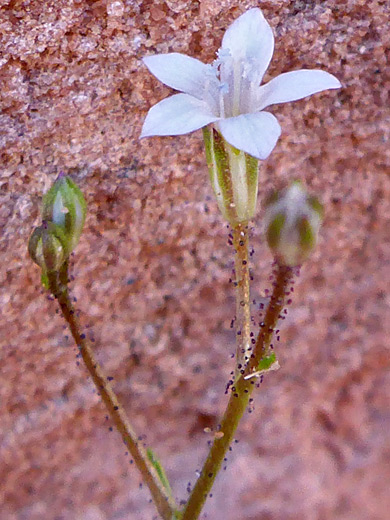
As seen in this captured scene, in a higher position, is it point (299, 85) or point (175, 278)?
point (299, 85)

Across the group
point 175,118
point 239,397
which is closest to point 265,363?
point 239,397

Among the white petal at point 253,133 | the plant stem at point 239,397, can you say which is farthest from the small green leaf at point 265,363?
the white petal at point 253,133

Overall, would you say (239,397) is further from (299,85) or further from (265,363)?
(299,85)

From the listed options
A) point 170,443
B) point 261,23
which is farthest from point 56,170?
point 170,443

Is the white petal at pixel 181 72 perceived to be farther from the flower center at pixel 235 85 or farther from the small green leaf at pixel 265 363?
the small green leaf at pixel 265 363

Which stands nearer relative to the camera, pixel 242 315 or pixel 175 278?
pixel 242 315

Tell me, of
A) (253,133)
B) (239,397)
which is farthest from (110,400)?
(253,133)

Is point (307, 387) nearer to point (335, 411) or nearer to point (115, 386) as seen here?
point (335, 411)

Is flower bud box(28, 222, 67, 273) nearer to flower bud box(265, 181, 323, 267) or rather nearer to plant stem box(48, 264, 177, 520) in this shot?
plant stem box(48, 264, 177, 520)
